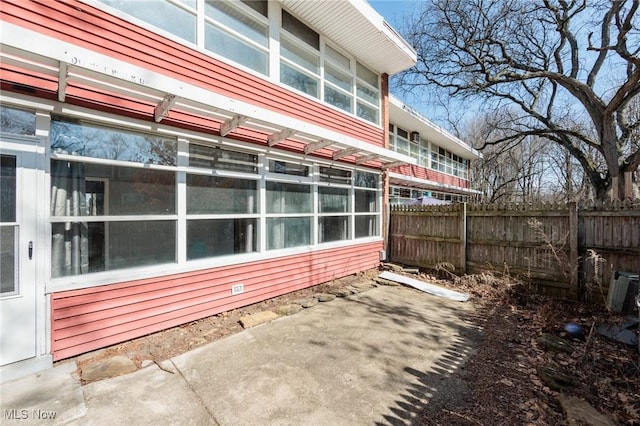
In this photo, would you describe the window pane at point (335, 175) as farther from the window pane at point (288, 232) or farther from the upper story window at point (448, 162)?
the upper story window at point (448, 162)

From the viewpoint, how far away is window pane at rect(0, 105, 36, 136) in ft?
9.27

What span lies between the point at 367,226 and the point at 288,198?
10.1 ft

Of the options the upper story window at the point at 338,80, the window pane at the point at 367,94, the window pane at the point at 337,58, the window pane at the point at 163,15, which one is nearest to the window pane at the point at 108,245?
the window pane at the point at 163,15

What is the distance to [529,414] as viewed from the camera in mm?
2430

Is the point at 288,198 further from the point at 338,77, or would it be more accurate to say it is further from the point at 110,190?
the point at 338,77

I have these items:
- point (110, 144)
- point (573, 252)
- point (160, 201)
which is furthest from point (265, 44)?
point (573, 252)

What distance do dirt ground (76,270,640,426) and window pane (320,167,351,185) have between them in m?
2.78

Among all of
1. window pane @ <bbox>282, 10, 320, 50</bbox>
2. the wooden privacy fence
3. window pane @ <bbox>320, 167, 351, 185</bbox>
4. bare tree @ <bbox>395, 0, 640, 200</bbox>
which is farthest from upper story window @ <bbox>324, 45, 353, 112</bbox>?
bare tree @ <bbox>395, 0, 640, 200</bbox>

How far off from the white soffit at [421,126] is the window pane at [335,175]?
4041mm

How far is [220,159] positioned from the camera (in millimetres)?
4547

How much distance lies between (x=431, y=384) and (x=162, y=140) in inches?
173

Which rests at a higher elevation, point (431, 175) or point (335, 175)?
point (431, 175)

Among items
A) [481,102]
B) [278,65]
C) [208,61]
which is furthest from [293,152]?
[481,102]

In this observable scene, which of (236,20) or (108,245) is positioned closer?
(108,245)
